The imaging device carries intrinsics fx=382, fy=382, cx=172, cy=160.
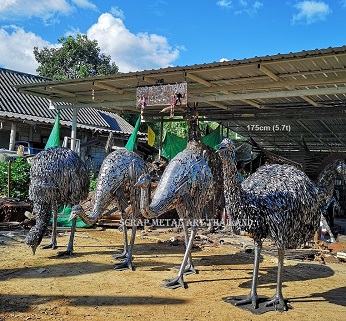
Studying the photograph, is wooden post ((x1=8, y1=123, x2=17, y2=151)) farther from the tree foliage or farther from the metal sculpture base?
the metal sculpture base

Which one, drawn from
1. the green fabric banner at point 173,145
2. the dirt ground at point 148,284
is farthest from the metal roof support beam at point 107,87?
the dirt ground at point 148,284

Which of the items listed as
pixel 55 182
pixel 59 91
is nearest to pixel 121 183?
pixel 55 182

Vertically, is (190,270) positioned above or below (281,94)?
below

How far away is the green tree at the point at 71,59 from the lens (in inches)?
1017

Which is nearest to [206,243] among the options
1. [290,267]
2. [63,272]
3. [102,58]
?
[290,267]

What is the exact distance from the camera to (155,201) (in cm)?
496

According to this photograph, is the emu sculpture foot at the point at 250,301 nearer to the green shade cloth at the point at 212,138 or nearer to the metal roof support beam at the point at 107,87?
the metal roof support beam at the point at 107,87

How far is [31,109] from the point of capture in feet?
51.1

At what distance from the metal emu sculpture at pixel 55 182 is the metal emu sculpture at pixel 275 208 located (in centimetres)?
324

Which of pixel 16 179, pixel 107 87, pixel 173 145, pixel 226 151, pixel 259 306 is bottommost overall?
pixel 259 306

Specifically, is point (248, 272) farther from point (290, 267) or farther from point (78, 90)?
point (78, 90)

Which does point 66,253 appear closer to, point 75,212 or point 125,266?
point 125,266

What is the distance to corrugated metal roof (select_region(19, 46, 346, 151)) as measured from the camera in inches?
247

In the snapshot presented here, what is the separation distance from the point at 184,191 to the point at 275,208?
52.2 inches
